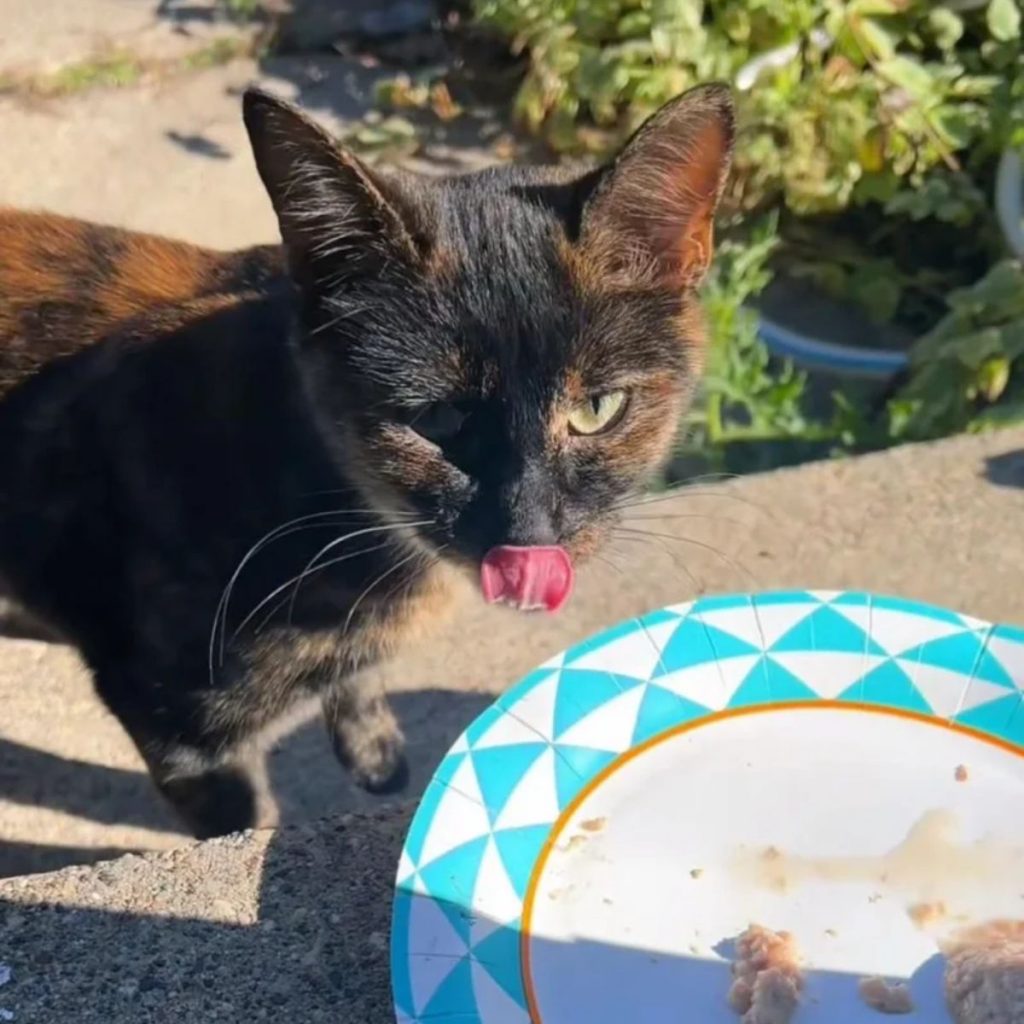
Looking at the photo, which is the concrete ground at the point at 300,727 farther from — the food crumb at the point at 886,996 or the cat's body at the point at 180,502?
the food crumb at the point at 886,996

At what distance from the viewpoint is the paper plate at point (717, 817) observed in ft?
4.60

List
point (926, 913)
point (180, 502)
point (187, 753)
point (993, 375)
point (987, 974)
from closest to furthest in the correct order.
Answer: point (987, 974) → point (926, 913) → point (180, 502) → point (187, 753) → point (993, 375)

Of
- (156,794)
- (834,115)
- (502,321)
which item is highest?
(502,321)

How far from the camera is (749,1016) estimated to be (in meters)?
1.37

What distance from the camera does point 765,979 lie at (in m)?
1.38

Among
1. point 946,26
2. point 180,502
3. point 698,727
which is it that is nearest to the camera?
point 698,727

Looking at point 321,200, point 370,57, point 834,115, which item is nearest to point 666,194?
point 321,200

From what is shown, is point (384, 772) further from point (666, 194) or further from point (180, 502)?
point (666, 194)

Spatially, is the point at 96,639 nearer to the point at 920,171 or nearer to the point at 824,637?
the point at 824,637

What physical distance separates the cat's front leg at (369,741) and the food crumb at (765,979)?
2.68 feet

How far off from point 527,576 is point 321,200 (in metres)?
0.45

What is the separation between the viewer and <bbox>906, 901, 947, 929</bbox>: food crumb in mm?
1449

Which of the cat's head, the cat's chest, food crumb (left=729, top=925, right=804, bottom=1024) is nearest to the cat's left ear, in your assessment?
the cat's head

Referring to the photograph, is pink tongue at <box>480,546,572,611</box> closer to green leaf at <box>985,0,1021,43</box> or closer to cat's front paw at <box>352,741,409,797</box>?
cat's front paw at <box>352,741,409,797</box>
